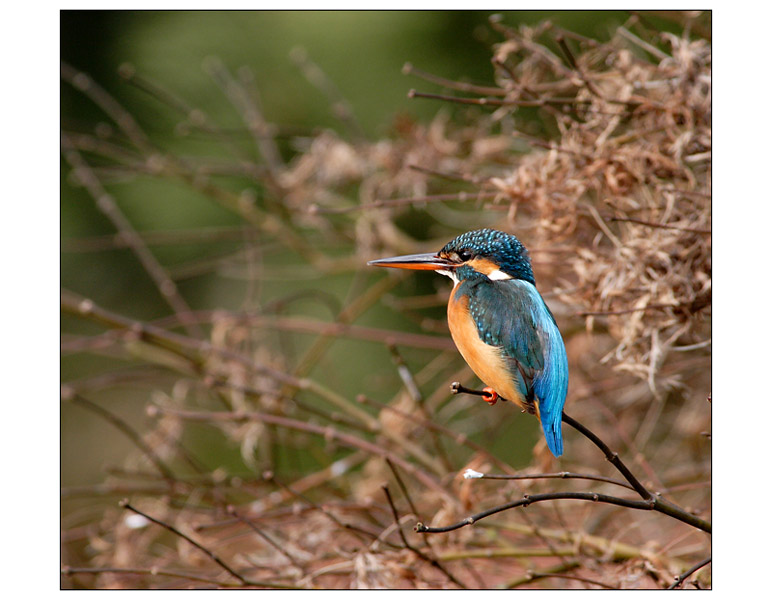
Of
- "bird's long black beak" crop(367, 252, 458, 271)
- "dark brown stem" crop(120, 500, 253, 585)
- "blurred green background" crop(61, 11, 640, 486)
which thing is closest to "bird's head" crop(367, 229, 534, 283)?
"bird's long black beak" crop(367, 252, 458, 271)

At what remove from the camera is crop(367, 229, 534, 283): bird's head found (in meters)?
0.92

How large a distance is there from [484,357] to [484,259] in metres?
0.12

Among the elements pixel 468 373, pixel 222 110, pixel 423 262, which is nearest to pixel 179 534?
pixel 423 262

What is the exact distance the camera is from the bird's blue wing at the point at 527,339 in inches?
34.7

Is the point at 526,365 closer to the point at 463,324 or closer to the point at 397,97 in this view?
the point at 463,324

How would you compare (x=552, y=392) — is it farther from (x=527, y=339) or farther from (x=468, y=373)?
(x=468, y=373)

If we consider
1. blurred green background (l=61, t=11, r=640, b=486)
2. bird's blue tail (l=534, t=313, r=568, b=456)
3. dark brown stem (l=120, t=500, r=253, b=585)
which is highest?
blurred green background (l=61, t=11, r=640, b=486)

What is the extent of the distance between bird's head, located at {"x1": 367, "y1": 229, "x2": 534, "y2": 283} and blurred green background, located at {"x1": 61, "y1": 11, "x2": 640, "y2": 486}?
2013mm

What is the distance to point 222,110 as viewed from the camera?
10.7 feet

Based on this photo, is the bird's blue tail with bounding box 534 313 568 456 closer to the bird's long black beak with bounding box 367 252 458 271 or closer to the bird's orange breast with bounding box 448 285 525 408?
the bird's orange breast with bounding box 448 285 525 408

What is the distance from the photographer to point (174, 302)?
2061 mm

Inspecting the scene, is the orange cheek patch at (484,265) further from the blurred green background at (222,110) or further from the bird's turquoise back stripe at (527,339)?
the blurred green background at (222,110)

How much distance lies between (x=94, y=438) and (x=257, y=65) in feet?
6.06

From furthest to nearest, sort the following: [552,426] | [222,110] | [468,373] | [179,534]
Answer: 1. [222,110]
2. [468,373]
3. [179,534]
4. [552,426]
